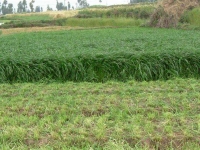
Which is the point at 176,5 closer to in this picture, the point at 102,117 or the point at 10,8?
the point at 102,117

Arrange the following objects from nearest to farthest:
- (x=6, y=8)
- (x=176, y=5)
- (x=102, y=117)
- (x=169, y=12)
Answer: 1. (x=102, y=117)
2. (x=169, y=12)
3. (x=176, y=5)
4. (x=6, y=8)

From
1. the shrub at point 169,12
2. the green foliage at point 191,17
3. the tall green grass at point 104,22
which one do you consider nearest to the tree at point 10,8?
the tall green grass at point 104,22

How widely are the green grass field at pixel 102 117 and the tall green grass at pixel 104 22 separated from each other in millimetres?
18784

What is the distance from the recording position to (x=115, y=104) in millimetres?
4832

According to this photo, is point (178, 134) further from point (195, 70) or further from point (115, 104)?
point (195, 70)

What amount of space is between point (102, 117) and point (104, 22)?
22904 millimetres

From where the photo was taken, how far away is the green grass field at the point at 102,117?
139 inches

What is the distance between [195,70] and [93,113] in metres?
3.98

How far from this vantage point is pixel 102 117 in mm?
4223

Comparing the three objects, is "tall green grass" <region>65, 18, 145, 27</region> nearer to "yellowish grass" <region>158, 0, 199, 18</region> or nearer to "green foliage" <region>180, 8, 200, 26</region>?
"yellowish grass" <region>158, 0, 199, 18</region>

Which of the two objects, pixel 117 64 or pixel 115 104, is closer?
pixel 115 104

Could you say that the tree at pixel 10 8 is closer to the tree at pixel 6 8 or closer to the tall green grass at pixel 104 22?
the tree at pixel 6 8

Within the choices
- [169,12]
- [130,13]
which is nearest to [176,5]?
[169,12]

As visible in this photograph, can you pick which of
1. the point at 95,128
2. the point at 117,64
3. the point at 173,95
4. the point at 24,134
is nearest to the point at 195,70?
the point at 117,64
